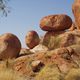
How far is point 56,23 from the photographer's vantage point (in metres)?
31.3

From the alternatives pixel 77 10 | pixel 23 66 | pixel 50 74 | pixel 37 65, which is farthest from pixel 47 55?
pixel 77 10

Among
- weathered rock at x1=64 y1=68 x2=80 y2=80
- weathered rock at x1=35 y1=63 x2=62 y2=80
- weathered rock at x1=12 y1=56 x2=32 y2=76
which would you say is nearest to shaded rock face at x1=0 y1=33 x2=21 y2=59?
weathered rock at x1=12 y1=56 x2=32 y2=76

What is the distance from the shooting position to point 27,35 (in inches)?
1526

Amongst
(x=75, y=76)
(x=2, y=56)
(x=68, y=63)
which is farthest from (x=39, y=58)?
(x=75, y=76)

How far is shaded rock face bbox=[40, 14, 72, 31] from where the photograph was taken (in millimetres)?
31328

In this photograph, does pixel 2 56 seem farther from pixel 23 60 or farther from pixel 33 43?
pixel 33 43

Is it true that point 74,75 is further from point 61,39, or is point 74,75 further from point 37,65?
point 61,39


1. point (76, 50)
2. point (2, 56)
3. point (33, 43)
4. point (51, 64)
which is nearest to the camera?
point (51, 64)

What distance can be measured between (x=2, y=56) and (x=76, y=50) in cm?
646

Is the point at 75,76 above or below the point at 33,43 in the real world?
above

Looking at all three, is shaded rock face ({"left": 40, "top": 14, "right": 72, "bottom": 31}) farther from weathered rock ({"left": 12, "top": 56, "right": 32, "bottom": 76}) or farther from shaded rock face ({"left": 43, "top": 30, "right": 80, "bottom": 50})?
weathered rock ({"left": 12, "top": 56, "right": 32, "bottom": 76})

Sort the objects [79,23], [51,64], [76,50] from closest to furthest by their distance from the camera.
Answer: [51,64] < [76,50] < [79,23]

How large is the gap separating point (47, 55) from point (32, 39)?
15622 mm

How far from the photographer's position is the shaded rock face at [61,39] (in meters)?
28.8
